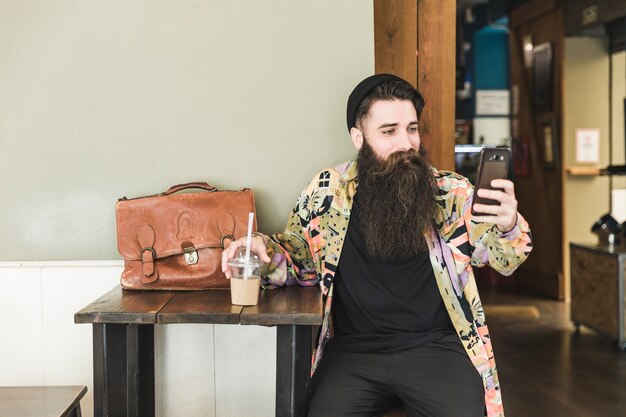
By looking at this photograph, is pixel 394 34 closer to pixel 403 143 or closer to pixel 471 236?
pixel 403 143

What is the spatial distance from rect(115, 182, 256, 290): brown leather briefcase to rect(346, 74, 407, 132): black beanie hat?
0.45 meters

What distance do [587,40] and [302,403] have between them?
5.55m

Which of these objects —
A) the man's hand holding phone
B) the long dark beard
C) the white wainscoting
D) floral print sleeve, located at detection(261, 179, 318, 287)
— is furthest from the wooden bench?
the man's hand holding phone

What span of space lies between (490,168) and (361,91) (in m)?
0.56

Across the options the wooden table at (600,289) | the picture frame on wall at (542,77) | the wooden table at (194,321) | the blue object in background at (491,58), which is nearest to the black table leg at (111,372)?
the wooden table at (194,321)

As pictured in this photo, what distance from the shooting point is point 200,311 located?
1936mm

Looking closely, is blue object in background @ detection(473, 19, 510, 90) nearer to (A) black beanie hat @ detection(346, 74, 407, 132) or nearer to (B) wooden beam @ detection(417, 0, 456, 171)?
(B) wooden beam @ detection(417, 0, 456, 171)

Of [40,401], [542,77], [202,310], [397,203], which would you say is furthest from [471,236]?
[542,77]

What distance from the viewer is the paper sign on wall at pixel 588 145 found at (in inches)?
259

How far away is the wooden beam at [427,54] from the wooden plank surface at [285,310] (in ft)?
3.24

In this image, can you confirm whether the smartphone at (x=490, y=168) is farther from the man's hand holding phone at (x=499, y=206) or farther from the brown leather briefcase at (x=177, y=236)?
the brown leather briefcase at (x=177, y=236)

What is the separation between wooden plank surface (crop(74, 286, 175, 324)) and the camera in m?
1.92

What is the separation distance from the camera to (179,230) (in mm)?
2320

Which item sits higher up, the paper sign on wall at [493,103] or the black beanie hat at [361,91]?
the paper sign on wall at [493,103]
